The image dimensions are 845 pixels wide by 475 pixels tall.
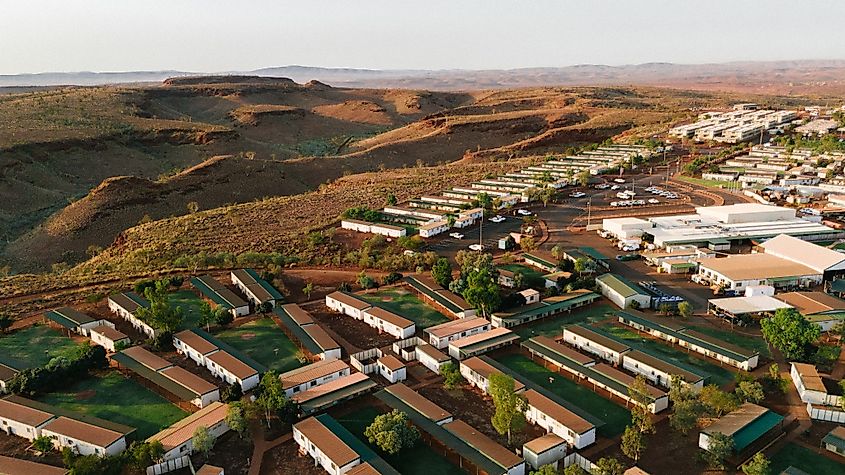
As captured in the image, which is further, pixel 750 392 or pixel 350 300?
pixel 350 300

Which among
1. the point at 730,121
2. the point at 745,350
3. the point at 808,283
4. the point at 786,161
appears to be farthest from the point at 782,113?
the point at 745,350

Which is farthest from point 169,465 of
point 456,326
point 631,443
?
point 631,443

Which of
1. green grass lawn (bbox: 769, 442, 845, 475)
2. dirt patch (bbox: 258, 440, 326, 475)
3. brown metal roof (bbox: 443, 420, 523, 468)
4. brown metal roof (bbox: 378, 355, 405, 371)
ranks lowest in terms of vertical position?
green grass lawn (bbox: 769, 442, 845, 475)

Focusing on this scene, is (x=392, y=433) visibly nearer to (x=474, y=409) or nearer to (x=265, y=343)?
(x=474, y=409)

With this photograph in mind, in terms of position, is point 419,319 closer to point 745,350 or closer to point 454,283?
point 454,283

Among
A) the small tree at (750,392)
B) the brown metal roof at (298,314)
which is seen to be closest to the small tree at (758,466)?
the small tree at (750,392)

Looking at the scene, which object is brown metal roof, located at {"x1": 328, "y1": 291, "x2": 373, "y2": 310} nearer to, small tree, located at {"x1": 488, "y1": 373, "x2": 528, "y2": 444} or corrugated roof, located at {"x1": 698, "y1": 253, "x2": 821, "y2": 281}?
small tree, located at {"x1": 488, "y1": 373, "x2": 528, "y2": 444}

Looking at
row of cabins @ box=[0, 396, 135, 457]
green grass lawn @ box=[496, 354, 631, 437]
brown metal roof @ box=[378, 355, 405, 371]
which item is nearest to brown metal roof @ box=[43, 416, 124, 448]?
row of cabins @ box=[0, 396, 135, 457]
